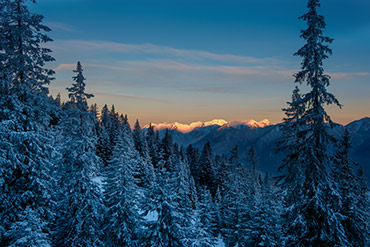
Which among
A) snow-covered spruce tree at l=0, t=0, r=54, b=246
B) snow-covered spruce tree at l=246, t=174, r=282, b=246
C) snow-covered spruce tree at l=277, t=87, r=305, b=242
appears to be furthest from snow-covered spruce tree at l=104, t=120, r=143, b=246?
snow-covered spruce tree at l=277, t=87, r=305, b=242

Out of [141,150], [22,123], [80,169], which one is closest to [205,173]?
[141,150]

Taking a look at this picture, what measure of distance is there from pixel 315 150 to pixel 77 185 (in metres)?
16.9

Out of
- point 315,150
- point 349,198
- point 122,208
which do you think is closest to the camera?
point 315,150

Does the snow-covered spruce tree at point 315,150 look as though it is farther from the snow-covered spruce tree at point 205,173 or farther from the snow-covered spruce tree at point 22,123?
the snow-covered spruce tree at point 205,173

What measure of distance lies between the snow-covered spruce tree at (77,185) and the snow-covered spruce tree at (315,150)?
14.9m

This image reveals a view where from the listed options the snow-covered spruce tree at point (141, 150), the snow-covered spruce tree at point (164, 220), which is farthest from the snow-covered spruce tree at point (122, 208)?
the snow-covered spruce tree at point (141, 150)

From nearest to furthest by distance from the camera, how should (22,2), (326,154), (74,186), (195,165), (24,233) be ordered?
(24,233) < (326,154) < (22,2) < (74,186) < (195,165)

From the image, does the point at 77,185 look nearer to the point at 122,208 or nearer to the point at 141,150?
the point at 122,208

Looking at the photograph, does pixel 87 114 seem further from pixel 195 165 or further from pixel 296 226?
pixel 195 165

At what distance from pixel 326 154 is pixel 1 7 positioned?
69.5 feet

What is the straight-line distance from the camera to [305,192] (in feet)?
52.0

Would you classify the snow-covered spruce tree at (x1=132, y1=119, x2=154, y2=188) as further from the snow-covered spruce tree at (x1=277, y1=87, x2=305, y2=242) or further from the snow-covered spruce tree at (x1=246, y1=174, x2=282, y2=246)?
the snow-covered spruce tree at (x1=277, y1=87, x2=305, y2=242)

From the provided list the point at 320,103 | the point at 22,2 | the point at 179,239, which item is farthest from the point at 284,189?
the point at 22,2

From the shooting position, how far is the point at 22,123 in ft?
53.9
